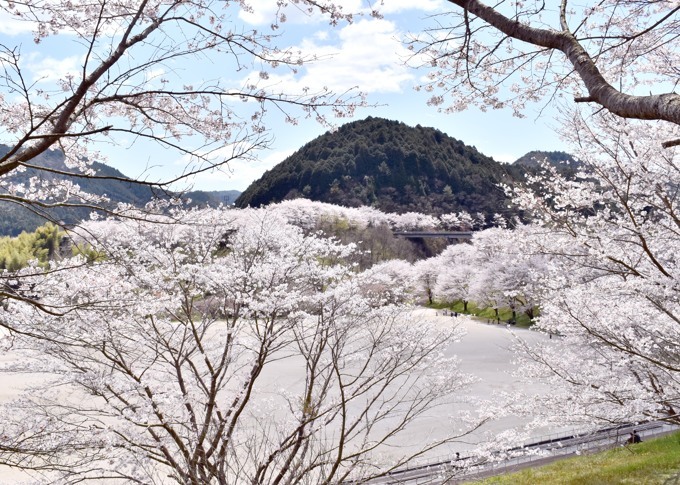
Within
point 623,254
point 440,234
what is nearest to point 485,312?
point 440,234

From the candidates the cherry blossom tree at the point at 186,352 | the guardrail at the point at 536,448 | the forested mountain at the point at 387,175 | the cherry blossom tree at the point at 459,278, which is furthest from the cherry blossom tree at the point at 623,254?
the forested mountain at the point at 387,175

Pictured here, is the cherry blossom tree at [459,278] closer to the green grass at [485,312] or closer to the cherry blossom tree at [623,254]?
the green grass at [485,312]

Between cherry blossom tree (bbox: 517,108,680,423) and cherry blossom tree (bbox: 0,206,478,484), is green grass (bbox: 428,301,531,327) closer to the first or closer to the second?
cherry blossom tree (bbox: 517,108,680,423)

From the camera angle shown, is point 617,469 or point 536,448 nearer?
point 617,469

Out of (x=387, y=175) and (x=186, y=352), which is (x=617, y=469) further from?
(x=387, y=175)

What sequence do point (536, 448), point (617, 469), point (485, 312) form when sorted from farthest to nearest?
point (485, 312) < point (536, 448) < point (617, 469)

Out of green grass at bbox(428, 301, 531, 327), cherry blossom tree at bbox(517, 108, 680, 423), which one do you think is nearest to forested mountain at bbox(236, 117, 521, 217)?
green grass at bbox(428, 301, 531, 327)

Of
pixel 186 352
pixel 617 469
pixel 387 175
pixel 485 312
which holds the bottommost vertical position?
pixel 485 312

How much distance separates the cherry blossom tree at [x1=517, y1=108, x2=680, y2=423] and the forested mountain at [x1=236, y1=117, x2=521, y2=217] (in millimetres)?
70211

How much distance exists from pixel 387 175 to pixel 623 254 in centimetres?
8219

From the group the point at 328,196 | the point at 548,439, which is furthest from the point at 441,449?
the point at 328,196

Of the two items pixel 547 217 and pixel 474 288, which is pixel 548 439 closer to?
pixel 547 217

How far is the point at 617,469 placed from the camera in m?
8.09

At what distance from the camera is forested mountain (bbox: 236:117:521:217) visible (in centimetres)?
8038
